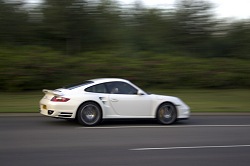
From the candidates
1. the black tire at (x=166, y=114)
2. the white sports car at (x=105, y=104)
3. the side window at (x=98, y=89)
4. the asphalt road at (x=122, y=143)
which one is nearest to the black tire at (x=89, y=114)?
the white sports car at (x=105, y=104)

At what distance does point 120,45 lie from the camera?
30531 mm

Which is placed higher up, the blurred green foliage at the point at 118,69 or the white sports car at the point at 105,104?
the blurred green foliage at the point at 118,69

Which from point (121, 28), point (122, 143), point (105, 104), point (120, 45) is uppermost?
point (121, 28)

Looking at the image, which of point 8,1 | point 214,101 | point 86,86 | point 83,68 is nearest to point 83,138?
point 86,86

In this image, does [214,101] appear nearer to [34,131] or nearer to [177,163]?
[34,131]

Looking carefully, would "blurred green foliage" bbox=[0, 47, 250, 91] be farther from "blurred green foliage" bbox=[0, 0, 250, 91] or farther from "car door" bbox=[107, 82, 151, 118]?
"car door" bbox=[107, 82, 151, 118]

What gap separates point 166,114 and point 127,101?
1.41 m

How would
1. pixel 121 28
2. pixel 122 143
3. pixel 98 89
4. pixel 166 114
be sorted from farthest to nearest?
pixel 121 28
pixel 166 114
pixel 98 89
pixel 122 143

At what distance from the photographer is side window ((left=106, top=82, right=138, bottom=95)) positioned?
519 inches

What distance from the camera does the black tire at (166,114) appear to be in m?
13.6

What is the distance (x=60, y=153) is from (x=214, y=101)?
14.6 m

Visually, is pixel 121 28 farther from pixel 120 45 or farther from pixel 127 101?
pixel 127 101

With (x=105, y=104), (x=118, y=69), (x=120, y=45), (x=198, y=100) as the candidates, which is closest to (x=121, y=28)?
(x=120, y=45)

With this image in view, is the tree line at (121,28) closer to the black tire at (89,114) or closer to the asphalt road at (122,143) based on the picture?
the asphalt road at (122,143)
